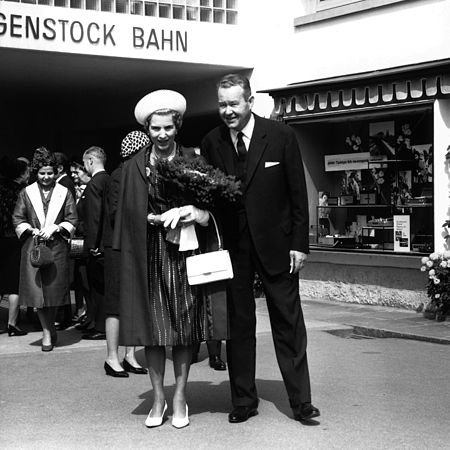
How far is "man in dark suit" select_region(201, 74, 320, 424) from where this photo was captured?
5.97 m

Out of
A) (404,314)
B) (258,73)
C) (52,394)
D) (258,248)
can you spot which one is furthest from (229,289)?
(258,73)

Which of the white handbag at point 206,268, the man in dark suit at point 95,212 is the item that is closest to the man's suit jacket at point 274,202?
the white handbag at point 206,268

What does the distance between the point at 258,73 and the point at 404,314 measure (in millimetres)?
3872

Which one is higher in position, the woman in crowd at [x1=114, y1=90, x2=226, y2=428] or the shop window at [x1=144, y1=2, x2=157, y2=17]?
the shop window at [x1=144, y1=2, x2=157, y2=17]

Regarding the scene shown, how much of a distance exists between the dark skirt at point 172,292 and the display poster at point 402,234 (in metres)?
6.30

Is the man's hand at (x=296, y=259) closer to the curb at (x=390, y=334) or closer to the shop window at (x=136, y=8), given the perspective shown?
the curb at (x=390, y=334)

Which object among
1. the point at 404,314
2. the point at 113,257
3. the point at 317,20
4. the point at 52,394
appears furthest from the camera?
the point at 317,20

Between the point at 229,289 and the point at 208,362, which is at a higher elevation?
the point at 229,289

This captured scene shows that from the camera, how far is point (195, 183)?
5.68m

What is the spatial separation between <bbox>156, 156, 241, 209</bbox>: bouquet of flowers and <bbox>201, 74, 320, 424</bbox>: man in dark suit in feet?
0.81

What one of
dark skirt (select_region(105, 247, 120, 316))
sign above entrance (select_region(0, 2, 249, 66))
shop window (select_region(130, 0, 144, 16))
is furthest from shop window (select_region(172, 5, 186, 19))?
dark skirt (select_region(105, 247, 120, 316))

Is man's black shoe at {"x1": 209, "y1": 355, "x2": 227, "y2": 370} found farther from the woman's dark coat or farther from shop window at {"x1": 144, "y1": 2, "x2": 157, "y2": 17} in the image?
shop window at {"x1": 144, "y1": 2, "x2": 157, "y2": 17}

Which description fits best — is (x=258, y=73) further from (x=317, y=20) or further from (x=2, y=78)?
(x=2, y=78)

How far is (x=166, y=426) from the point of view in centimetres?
589
